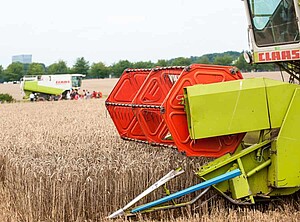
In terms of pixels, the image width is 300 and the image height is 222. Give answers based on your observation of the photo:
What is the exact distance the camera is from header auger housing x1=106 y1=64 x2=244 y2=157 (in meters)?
4.03

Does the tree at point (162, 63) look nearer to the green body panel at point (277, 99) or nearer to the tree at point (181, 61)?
the tree at point (181, 61)

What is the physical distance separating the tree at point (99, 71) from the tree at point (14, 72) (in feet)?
33.4

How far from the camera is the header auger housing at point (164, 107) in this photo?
4.03 m

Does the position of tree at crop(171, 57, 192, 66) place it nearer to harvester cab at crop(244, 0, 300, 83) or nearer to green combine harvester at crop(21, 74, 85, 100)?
green combine harvester at crop(21, 74, 85, 100)

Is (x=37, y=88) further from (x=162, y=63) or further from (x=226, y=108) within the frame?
(x=226, y=108)

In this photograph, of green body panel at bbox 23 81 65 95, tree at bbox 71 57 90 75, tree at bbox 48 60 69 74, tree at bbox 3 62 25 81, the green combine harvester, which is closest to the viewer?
green body panel at bbox 23 81 65 95

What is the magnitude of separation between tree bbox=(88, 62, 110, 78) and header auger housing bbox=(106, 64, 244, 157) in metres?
60.5

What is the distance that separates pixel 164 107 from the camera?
3.96 m

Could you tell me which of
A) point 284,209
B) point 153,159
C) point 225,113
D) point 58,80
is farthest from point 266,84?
point 58,80

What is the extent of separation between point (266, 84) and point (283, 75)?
1.36 metres

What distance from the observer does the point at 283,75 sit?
17.5 ft

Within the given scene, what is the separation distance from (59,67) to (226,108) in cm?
6779

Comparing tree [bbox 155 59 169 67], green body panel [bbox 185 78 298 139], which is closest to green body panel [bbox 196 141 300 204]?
green body panel [bbox 185 78 298 139]

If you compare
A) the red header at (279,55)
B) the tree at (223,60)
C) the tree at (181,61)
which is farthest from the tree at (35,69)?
the red header at (279,55)
